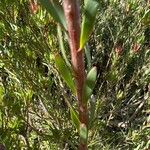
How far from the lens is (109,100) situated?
169 cm

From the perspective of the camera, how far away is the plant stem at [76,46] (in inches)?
13.2

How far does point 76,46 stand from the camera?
1.26 feet

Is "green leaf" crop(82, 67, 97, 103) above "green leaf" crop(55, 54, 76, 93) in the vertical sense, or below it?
below

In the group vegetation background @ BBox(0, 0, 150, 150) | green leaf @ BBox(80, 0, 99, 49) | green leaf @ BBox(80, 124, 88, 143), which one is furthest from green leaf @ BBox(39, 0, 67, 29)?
vegetation background @ BBox(0, 0, 150, 150)

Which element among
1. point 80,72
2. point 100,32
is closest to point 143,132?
point 100,32

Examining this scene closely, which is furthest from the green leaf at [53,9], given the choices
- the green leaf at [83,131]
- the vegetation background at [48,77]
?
the vegetation background at [48,77]

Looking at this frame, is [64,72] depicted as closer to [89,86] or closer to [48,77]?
[89,86]

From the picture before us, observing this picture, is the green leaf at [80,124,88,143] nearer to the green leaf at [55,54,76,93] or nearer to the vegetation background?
the green leaf at [55,54,76,93]

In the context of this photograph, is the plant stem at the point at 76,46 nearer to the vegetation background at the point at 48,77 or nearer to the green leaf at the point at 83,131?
the green leaf at the point at 83,131

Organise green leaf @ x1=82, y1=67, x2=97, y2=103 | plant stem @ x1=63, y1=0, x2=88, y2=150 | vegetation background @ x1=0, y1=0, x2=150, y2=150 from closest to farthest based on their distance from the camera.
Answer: plant stem @ x1=63, y1=0, x2=88, y2=150, green leaf @ x1=82, y1=67, x2=97, y2=103, vegetation background @ x1=0, y1=0, x2=150, y2=150

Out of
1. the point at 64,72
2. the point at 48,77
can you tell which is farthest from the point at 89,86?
the point at 48,77

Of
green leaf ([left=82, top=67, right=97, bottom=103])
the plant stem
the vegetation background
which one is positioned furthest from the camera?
the vegetation background

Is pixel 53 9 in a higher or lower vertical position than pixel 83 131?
Answer: higher

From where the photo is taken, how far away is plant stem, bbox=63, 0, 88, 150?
34cm
